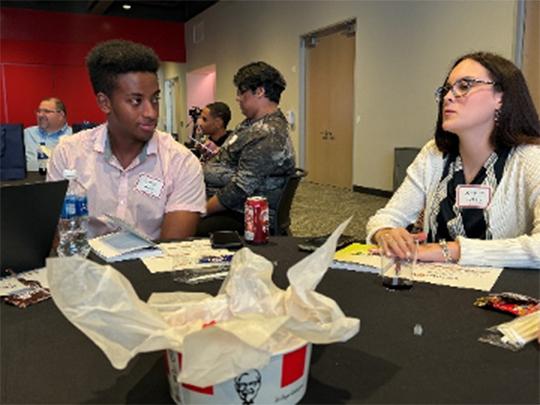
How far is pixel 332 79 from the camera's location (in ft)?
23.7

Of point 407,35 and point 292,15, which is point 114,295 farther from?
point 292,15

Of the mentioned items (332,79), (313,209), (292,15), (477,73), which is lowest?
(313,209)

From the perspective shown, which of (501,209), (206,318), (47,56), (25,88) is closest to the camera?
(206,318)

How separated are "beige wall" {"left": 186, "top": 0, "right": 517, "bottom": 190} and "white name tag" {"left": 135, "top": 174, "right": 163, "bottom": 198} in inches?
151

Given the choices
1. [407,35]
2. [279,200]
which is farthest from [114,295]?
[407,35]

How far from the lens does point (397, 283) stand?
3.80ft

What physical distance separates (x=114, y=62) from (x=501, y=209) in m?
1.41

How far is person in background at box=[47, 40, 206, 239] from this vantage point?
1804 millimetres

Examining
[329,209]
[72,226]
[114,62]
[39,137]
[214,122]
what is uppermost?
[114,62]

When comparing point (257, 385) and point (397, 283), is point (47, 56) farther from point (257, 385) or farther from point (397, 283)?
point (257, 385)

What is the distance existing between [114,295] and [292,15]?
25.8ft

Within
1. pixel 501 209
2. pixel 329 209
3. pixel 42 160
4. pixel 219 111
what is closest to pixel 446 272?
pixel 501 209

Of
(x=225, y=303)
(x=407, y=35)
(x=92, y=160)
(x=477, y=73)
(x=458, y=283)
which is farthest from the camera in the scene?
(x=407, y=35)

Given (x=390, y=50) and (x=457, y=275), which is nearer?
(x=457, y=275)
